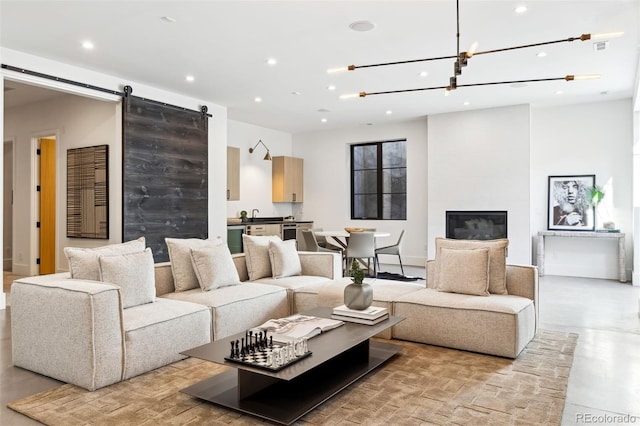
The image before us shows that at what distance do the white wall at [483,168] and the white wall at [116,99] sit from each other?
12.4 ft

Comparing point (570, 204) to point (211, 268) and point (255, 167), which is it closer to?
point (255, 167)

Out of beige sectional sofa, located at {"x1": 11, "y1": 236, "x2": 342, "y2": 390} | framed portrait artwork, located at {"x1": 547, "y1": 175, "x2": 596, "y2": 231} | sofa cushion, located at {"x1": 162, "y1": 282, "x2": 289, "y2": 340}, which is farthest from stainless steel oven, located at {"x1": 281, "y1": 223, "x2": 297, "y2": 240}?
beige sectional sofa, located at {"x1": 11, "y1": 236, "x2": 342, "y2": 390}

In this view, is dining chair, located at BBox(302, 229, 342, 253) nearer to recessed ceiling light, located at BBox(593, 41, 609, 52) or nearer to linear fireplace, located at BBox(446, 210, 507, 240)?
linear fireplace, located at BBox(446, 210, 507, 240)

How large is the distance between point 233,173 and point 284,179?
1.68 metres

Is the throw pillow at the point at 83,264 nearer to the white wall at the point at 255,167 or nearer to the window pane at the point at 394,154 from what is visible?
the white wall at the point at 255,167

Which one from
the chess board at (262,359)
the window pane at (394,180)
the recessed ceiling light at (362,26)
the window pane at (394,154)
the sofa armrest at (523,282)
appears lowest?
the chess board at (262,359)

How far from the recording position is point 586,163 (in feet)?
25.0

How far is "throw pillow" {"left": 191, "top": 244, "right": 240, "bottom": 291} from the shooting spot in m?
3.96

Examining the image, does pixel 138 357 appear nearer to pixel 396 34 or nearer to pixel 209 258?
pixel 209 258

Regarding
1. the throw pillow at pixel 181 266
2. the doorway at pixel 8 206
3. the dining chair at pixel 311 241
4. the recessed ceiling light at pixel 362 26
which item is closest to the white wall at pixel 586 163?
the dining chair at pixel 311 241

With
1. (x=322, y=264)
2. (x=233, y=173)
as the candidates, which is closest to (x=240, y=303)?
(x=322, y=264)

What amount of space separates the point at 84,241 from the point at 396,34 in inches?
203

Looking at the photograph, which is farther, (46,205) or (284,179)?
(284,179)

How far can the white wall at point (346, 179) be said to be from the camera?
900 cm
